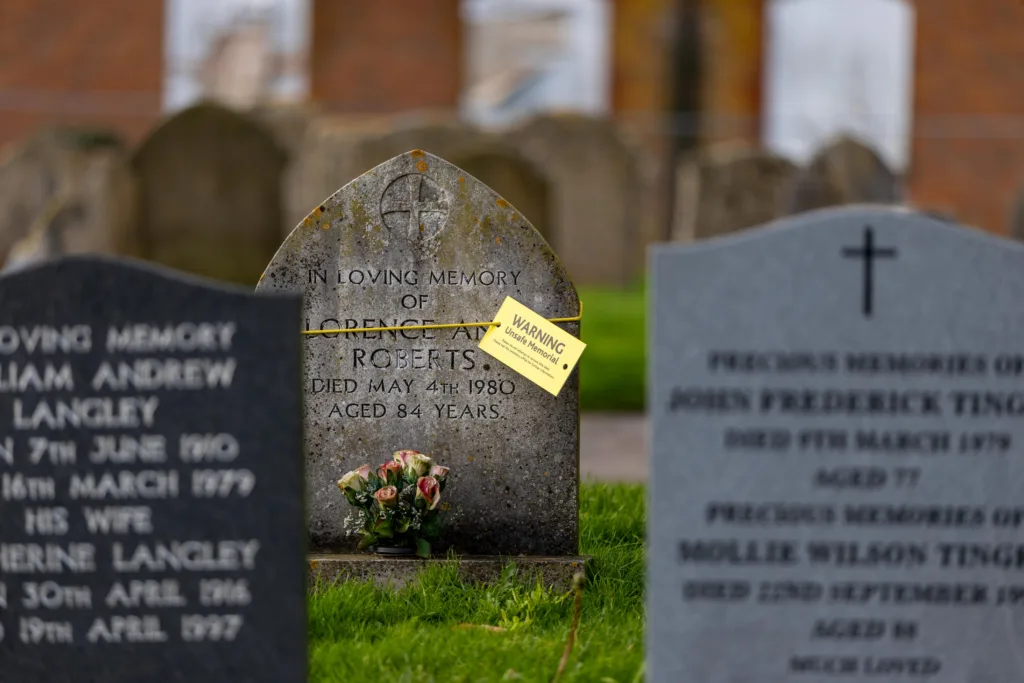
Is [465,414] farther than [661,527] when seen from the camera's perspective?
Yes

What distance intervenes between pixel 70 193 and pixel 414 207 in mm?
7274

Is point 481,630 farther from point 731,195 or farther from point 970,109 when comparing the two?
point 970,109

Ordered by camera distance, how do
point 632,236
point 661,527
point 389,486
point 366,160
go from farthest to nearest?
point 632,236 → point 366,160 → point 389,486 → point 661,527

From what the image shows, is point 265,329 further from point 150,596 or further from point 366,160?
point 366,160

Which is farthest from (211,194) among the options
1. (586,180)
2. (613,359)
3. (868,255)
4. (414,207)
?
(868,255)

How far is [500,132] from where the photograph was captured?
1695cm

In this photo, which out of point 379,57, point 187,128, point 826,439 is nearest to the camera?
point 826,439

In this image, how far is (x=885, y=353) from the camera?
2.90 m

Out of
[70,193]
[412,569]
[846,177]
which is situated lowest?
[412,569]

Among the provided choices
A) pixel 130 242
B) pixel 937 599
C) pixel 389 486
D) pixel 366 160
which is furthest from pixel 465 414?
pixel 366 160

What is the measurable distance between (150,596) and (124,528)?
15cm

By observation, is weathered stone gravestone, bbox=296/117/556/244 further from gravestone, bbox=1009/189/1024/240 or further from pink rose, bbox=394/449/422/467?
pink rose, bbox=394/449/422/467

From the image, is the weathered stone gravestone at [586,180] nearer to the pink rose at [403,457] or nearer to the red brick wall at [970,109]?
the red brick wall at [970,109]

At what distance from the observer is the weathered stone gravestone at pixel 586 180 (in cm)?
1656
